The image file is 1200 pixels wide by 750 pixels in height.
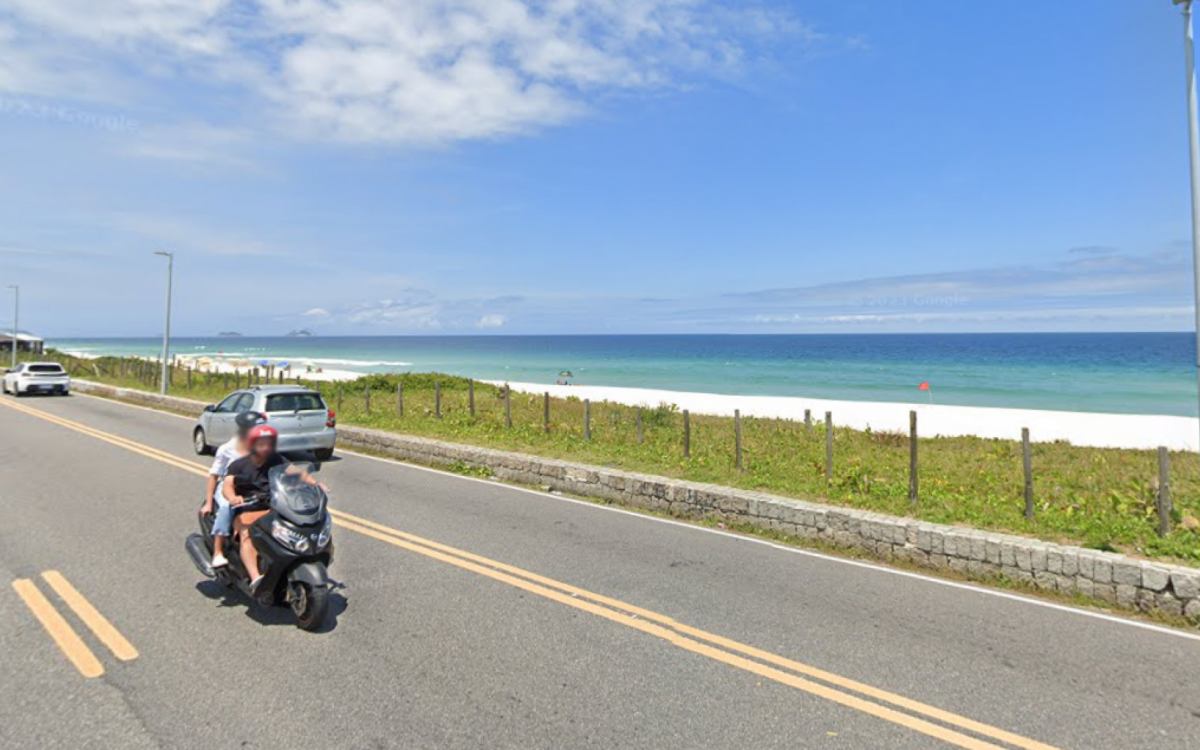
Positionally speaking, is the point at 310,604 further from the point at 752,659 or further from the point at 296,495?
the point at 752,659

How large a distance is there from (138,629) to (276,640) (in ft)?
3.69

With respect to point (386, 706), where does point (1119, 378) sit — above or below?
above

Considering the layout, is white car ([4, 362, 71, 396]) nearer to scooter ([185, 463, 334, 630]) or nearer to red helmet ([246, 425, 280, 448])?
red helmet ([246, 425, 280, 448])

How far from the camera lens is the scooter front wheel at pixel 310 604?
5.28 m

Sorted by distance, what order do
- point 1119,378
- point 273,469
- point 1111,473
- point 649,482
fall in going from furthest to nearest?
1. point 1119,378
2. point 1111,473
3. point 649,482
4. point 273,469

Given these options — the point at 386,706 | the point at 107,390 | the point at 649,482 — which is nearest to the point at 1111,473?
the point at 649,482

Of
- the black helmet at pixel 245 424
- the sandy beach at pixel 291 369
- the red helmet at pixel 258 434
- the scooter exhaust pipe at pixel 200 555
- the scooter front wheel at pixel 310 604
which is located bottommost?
the scooter front wheel at pixel 310 604

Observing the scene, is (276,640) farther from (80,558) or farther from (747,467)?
(747,467)

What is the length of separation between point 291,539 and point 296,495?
34cm

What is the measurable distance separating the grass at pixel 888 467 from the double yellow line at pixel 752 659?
4411 millimetres

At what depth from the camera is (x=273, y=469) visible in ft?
18.2

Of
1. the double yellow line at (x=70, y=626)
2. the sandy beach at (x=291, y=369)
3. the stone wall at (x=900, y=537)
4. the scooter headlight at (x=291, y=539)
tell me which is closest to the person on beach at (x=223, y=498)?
the scooter headlight at (x=291, y=539)

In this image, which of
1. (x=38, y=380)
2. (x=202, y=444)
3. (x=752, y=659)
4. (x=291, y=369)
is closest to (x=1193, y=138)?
(x=752, y=659)

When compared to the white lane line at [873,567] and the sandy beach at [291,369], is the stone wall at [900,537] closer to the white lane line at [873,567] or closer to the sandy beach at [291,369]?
the white lane line at [873,567]
